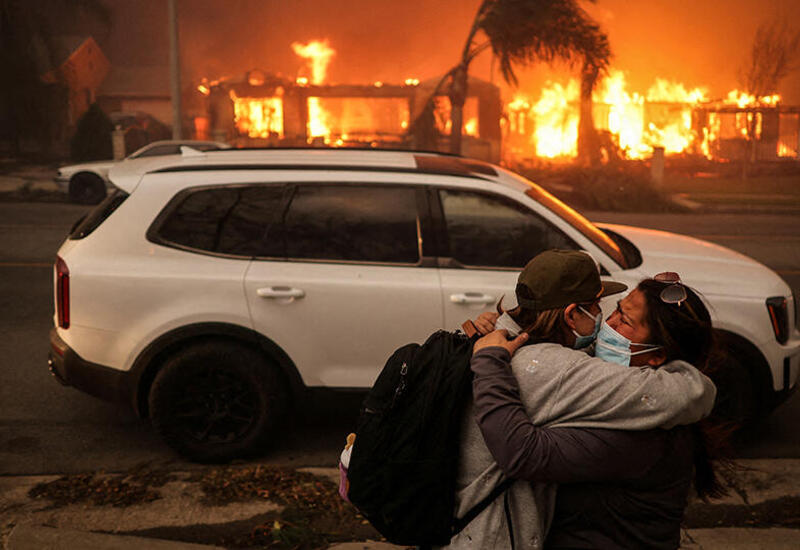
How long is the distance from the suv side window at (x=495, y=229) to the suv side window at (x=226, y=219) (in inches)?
40.7

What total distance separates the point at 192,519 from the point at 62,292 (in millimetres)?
1616

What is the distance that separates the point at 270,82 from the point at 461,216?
36691mm

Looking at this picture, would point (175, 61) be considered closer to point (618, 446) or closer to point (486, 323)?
point (486, 323)

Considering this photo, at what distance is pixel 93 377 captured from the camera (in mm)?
5074

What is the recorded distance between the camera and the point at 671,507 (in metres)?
2.22

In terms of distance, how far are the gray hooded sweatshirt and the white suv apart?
2.69 meters

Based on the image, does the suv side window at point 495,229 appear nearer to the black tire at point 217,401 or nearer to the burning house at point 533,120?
the black tire at point 217,401

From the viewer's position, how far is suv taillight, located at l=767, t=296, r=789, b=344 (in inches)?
200

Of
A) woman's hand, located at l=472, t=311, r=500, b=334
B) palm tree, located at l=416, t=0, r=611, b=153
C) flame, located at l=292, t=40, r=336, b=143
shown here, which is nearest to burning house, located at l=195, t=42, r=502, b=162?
palm tree, located at l=416, t=0, r=611, b=153

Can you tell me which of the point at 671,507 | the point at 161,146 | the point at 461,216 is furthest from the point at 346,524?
the point at 161,146

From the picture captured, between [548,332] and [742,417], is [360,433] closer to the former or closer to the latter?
[548,332]

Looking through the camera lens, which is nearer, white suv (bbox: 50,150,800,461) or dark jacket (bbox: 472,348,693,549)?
dark jacket (bbox: 472,348,693,549)

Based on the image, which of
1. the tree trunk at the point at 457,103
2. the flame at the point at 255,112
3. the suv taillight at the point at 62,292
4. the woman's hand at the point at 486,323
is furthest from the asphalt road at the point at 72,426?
the flame at the point at 255,112

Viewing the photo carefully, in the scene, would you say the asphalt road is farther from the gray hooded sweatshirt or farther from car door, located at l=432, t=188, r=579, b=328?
the gray hooded sweatshirt
